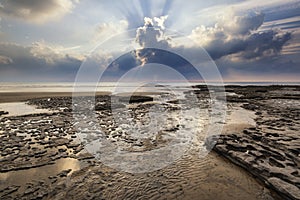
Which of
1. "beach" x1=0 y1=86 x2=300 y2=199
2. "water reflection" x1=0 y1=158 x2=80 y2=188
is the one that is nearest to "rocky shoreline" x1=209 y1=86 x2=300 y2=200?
"beach" x1=0 y1=86 x2=300 y2=199

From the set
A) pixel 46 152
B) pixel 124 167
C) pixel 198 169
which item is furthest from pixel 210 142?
pixel 46 152

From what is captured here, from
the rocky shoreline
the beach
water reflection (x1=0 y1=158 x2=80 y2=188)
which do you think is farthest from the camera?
water reflection (x1=0 y1=158 x2=80 y2=188)

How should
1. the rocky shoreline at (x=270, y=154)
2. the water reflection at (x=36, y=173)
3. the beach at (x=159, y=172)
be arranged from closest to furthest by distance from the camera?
the beach at (x=159, y=172) → the rocky shoreline at (x=270, y=154) → the water reflection at (x=36, y=173)

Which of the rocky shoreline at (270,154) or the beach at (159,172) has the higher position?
the rocky shoreline at (270,154)

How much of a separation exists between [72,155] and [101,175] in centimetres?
246

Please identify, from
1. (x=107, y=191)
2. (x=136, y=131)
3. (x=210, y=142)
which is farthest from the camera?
(x=136, y=131)

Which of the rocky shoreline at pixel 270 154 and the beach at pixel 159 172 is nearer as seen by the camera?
the beach at pixel 159 172

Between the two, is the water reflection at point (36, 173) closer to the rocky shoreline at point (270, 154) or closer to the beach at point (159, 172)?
the beach at point (159, 172)

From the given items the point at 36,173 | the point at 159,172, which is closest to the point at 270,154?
the point at 159,172

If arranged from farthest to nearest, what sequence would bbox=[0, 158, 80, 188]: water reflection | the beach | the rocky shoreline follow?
1. bbox=[0, 158, 80, 188]: water reflection
2. the rocky shoreline
3. the beach

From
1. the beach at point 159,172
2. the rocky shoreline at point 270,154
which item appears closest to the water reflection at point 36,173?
the beach at point 159,172

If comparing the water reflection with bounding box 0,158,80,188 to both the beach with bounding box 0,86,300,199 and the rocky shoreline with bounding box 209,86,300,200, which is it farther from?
the rocky shoreline with bounding box 209,86,300,200

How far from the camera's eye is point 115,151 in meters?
8.85

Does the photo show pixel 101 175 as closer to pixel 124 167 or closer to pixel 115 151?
pixel 124 167
